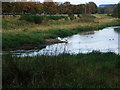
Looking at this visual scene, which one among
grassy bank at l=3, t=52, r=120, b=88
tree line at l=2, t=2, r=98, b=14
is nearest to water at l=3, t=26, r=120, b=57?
grassy bank at l=3, t=52, r=120, b=88

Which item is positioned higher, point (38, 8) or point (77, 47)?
point (38, 8)

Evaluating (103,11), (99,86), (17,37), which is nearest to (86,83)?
(99,86)

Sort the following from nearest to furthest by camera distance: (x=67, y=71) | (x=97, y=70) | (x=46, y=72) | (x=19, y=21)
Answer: (x=46, y=72), (x=67, y=71), (x=97, y=70), (x=19, y=21)

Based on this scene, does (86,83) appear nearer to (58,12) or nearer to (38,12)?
(38,12)

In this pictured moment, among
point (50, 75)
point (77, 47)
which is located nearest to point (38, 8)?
point (77, 47)

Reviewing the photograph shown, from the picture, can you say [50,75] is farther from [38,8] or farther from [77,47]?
[38,8]

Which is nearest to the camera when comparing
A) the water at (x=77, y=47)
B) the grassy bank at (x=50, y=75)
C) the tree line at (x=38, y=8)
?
the grassy bank at (x=50, y=75)

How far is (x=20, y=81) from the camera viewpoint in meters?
6.23

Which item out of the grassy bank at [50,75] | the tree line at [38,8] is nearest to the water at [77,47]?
the grassy bank at [50,75]

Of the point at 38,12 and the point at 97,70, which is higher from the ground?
the point at 38,12

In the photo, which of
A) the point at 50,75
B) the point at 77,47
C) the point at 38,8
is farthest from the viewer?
the point at 38,8

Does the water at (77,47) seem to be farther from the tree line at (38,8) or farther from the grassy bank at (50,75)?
the tree line at (38,8)

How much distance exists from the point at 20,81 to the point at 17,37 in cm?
1379

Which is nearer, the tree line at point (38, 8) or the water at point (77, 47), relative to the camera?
the water at point (77, 47)
